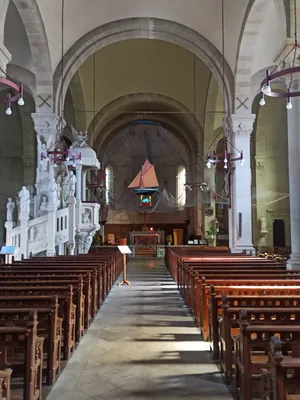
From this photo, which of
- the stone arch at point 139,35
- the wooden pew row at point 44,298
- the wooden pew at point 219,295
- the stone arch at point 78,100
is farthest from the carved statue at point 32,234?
the stone arch at point 78,100

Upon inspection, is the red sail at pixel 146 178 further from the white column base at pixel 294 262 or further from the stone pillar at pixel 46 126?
the white column base at pixel 294 262

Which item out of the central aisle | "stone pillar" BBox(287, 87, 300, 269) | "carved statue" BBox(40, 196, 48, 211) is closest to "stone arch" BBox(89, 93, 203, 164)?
"carved statue" BBox(40, 196, 48, 211)

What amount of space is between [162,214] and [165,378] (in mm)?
26437

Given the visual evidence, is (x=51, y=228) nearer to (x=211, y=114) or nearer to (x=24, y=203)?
(x=24, y=203)

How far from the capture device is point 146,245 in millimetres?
24094

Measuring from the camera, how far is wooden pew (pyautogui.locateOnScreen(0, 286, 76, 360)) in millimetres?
4336

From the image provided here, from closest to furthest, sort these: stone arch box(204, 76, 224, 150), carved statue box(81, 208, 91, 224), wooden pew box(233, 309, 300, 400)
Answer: wooden pew box(233, 309, 300, 400) < carved statue box(81, 208, 91, 224) < stone arch box(204, 76, 224, 150)

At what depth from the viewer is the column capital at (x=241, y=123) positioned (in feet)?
47.2

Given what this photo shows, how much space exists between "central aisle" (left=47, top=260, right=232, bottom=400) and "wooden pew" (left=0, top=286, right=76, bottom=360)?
21 centimetres

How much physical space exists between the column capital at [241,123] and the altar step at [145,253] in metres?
11.1

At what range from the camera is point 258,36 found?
43.7 feet

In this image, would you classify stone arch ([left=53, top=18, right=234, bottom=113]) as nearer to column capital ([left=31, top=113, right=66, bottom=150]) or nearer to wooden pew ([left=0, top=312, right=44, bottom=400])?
column capital ([left=31, top=113, right=66, bottom=150])

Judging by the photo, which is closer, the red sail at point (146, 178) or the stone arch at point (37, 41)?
the stone arch at point (37, 41)

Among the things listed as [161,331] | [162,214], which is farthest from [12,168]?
[161,331]
